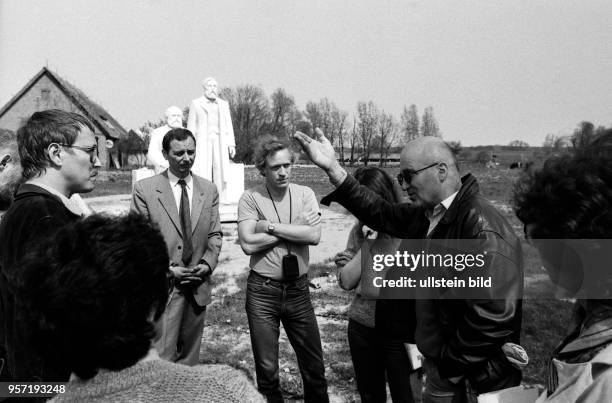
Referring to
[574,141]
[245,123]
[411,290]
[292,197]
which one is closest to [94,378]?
[574,141]

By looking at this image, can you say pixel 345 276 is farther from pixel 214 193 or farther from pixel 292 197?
pixel 214 193

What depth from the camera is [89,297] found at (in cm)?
97

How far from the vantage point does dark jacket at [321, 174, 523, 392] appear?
5.70 feet

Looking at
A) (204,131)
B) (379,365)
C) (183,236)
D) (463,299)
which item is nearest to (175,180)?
(183,236)

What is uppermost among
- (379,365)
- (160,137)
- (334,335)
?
(160,137)

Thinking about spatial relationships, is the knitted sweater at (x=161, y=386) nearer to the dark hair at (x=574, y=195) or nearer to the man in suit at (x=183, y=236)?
the dark hair at (x=574, y=195)

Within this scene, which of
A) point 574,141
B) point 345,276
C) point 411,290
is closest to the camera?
point 574,141

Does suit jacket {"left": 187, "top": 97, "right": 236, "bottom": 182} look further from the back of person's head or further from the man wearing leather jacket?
the man wearing leather jacket

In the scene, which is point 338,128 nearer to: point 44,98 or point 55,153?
point 55,153

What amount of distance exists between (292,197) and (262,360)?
43.6 inches

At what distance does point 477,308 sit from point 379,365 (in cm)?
104

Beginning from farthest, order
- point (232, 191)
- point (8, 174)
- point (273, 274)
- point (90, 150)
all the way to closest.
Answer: point (232, 191)
point (273, 274)
point (8, 174)
point (90, 150)

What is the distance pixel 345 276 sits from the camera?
2.64m

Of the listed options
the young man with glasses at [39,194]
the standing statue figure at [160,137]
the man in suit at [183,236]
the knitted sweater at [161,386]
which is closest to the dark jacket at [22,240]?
the young man with glasses at [39,194]
